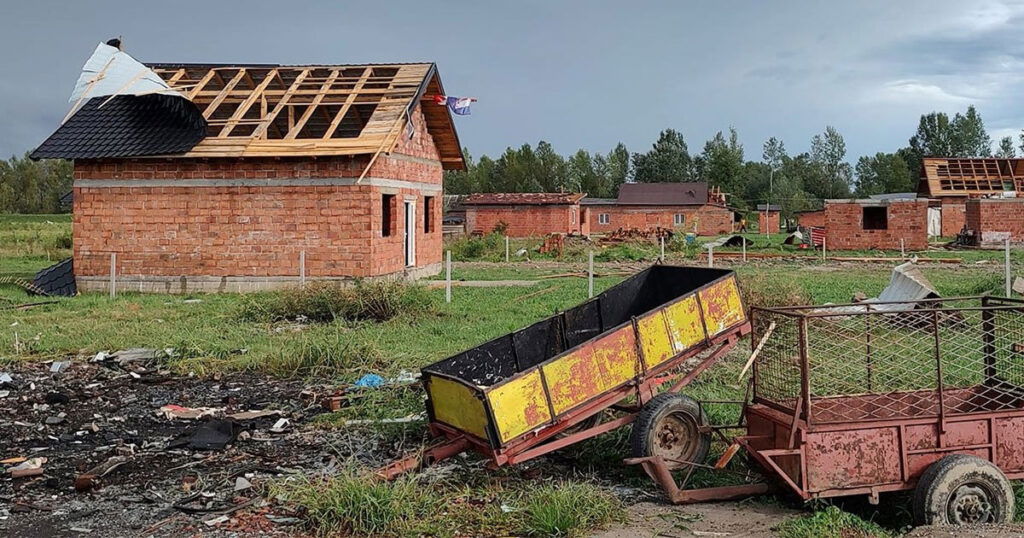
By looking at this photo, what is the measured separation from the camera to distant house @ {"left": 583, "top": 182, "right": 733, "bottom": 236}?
208ft

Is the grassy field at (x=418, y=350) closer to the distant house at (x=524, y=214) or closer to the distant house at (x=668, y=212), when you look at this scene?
the distant house at (x=524, y=214)

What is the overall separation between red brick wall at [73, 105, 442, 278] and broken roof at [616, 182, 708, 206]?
47155 mm

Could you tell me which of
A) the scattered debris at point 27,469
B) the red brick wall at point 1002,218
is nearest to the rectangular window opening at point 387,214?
the scattered debris at point 27,469

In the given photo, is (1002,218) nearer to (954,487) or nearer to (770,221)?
(770,221)

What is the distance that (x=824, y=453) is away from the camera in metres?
6.04

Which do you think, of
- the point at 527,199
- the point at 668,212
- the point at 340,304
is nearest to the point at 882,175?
the point at 668,212

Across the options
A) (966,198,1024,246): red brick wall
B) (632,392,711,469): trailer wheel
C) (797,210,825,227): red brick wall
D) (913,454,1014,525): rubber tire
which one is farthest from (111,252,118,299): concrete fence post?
(797,210,825,227): red brick wall

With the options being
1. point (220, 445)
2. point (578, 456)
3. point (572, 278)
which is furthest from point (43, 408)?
point (572, 278)

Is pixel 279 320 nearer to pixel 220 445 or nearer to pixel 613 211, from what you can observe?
pixel 220 445

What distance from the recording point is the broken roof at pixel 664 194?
6644cm

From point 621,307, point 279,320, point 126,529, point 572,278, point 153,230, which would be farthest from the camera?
point 572,278

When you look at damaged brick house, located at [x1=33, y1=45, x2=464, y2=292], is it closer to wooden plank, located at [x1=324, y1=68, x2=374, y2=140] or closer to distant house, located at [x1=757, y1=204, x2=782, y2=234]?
wooden plank, located at [x1=324, y1=68, x2=374, y2=140]

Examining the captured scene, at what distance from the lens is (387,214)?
21969 millimetres

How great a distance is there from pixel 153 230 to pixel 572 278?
34.8ft
